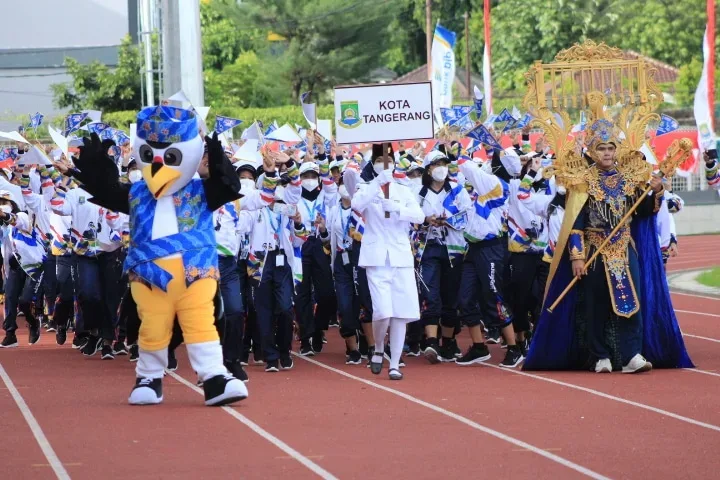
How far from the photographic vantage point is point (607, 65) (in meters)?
13.4

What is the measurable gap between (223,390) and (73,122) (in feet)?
23.2

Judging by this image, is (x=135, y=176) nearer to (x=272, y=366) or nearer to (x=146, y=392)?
(x=272, y=366)

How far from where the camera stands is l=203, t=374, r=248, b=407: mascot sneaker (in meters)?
10.5

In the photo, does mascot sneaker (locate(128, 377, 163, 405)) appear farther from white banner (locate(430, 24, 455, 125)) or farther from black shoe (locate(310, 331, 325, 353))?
white banner (locate(430, 24, 455, 125))

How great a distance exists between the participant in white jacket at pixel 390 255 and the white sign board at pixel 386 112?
535 millimetres

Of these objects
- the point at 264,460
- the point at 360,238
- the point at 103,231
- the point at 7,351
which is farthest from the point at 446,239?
the point at 264,460

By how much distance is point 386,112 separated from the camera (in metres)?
13.2

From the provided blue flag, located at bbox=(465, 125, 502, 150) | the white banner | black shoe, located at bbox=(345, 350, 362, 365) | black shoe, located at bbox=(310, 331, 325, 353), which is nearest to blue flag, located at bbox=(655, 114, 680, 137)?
blue flag, located at bbox=(465, 125, 502, 150)

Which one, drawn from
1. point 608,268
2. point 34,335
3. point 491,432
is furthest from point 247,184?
point 34,335

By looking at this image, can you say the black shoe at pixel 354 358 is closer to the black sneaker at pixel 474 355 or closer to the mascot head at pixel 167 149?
the black sneaker at pixel 474 355

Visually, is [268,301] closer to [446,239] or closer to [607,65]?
[446,239]

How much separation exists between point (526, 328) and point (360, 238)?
1.99m

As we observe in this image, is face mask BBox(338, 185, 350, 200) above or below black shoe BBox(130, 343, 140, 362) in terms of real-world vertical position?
above

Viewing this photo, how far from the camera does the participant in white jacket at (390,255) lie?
12.6 metres
